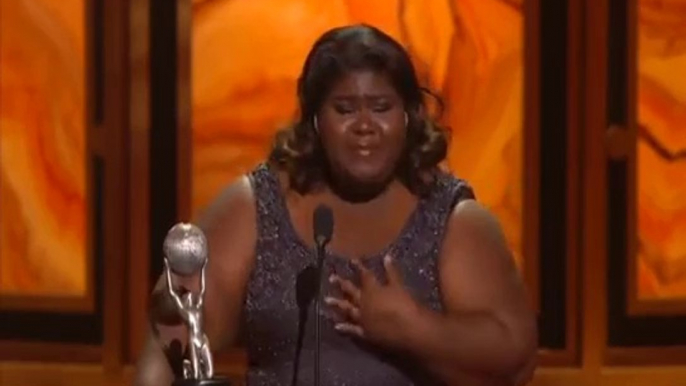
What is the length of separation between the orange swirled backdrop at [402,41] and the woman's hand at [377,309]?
1394mm

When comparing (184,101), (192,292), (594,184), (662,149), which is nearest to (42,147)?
(184,101)

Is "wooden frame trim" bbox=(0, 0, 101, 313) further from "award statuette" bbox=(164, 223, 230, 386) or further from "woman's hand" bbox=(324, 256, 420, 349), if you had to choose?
"award statuette" bbox=(164, 223, 230, 386)

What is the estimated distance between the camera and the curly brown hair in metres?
1.78

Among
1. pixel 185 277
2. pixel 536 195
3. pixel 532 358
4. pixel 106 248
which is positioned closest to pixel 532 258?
pixel 536 195

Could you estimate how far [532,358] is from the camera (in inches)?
71.6

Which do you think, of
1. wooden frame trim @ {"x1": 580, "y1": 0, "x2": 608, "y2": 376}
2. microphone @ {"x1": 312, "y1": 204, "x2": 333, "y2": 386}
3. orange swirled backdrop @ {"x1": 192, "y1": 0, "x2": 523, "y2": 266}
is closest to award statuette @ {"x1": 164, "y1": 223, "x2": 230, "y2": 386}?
microphone @ {"x1": 312, "y1": 204, "x2": 333, "y2": 386}

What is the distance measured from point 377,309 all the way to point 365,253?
0.12m

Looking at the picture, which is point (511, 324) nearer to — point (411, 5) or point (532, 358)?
point (532, 358)

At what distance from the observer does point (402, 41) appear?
312 cm

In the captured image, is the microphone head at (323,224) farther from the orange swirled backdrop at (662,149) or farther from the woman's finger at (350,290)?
the orange swirled backdrop at (662,149)

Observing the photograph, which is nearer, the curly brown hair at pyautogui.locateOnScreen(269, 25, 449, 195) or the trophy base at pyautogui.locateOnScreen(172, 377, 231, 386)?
the trophy base at pyautogui.locateOnScreen(172, 377, 231, 386)

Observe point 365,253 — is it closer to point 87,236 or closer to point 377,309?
point 377,309

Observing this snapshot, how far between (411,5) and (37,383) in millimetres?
1056

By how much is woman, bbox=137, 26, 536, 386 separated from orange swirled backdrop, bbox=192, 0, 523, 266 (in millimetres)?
1251
